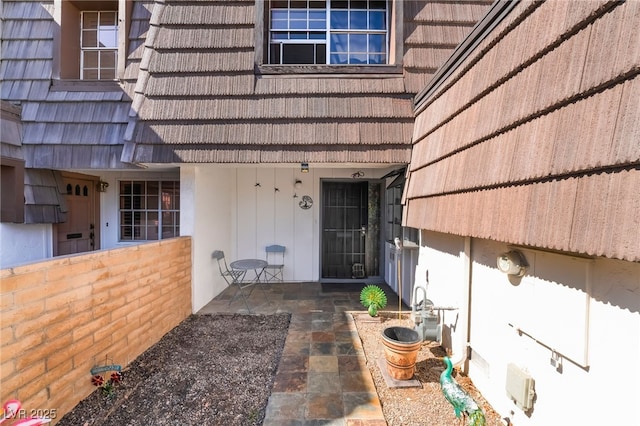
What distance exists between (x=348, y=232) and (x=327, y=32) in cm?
376

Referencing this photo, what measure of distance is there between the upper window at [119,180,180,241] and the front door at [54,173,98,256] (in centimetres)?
48

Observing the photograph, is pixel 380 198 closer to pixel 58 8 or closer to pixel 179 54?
pixel 179 54

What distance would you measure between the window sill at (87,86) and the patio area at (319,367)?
3.88m

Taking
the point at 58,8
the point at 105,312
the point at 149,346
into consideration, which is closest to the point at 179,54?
the point at 58,8

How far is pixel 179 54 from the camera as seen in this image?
390cm

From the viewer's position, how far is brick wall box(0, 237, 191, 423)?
1805 mm

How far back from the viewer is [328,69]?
13.1ft

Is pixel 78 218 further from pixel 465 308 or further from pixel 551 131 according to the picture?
pixel 551 131

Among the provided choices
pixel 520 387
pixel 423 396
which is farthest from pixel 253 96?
pixel 520 387

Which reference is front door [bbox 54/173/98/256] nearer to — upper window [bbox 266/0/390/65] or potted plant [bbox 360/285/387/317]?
upper window [bbox 266/0/390/65]

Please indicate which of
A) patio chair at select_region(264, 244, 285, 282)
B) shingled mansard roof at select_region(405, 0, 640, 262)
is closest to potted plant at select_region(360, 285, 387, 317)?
shingled mansard roof at select_region(405, 0, 640, 262)

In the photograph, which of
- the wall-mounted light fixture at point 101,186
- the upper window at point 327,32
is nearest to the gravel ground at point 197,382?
the wall-mounted light fixture at point 101,186

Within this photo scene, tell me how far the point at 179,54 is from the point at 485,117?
3978 mm

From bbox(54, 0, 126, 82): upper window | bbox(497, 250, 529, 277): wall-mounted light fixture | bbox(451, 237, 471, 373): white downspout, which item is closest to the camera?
bbox(497, 250, 529, 277): wall-mounted light fixture
